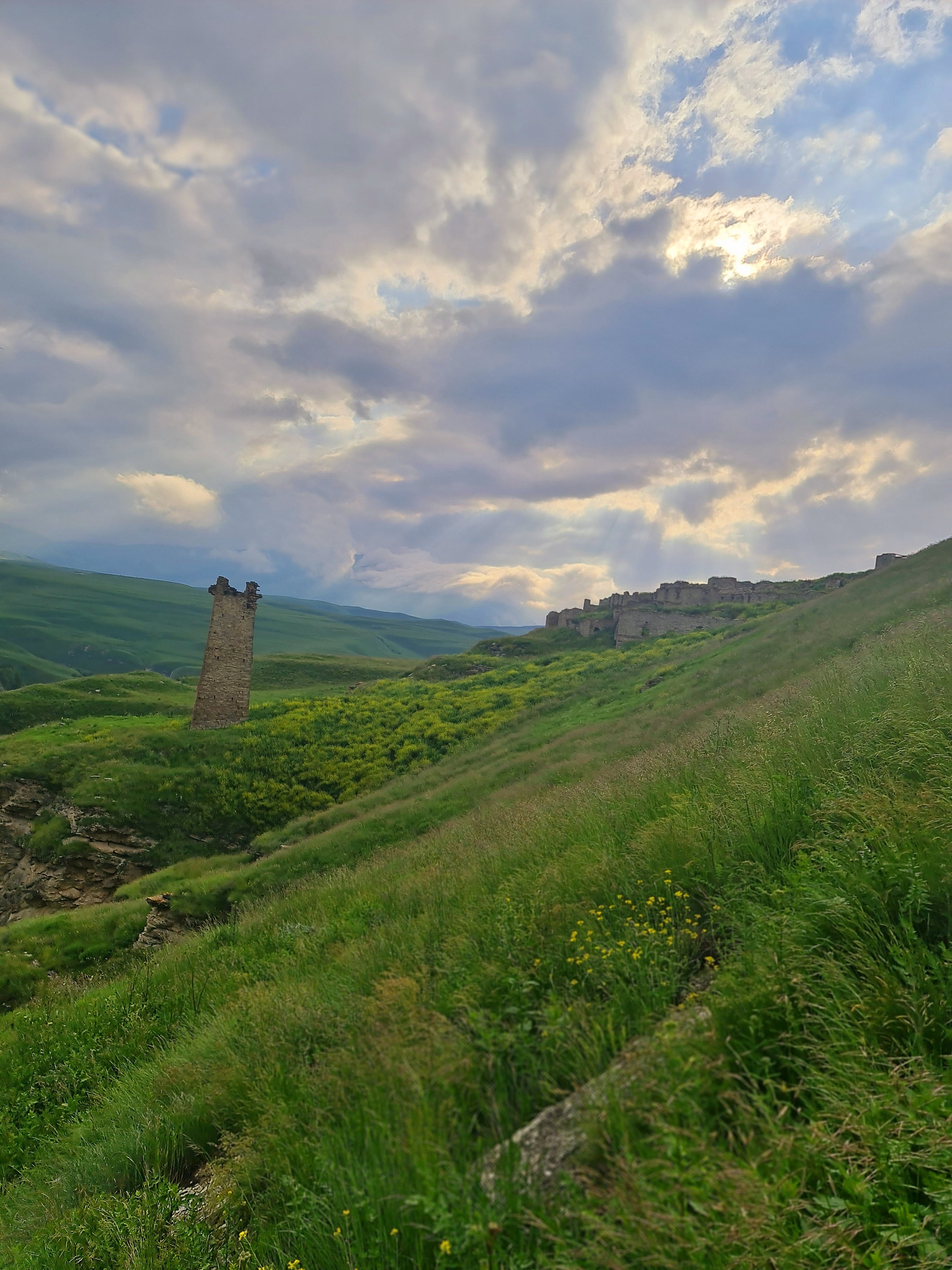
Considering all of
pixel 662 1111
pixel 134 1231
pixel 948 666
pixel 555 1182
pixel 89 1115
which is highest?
pixel 948 666

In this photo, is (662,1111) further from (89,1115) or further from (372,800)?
(372,800)

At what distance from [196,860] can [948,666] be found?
19.4 meters

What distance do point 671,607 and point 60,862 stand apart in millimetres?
55941

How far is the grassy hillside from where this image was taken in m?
2.14

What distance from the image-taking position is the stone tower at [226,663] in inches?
1141

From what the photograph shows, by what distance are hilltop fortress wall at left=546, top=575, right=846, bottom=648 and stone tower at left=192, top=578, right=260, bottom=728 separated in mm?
36452

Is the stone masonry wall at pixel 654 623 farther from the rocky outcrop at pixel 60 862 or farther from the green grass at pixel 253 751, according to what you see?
the rocky outcrop at pixel 60 862

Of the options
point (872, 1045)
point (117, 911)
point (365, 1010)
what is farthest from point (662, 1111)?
point (117, 911)

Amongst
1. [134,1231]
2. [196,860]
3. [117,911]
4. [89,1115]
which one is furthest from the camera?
[196,860]

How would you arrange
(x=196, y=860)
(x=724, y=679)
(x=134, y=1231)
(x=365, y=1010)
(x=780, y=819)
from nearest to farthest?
(x=134, y=1231) < (x=365, y=1010) < (x=780, y=819) < (x=196, y=860) < (x=724, y=679)

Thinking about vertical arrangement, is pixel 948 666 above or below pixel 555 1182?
above

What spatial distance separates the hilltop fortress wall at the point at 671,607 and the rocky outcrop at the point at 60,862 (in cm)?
4521

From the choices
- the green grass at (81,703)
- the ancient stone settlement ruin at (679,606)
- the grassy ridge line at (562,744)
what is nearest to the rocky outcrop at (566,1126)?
the grassy ridge line at (562,744)

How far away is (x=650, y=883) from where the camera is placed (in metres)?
4.62
